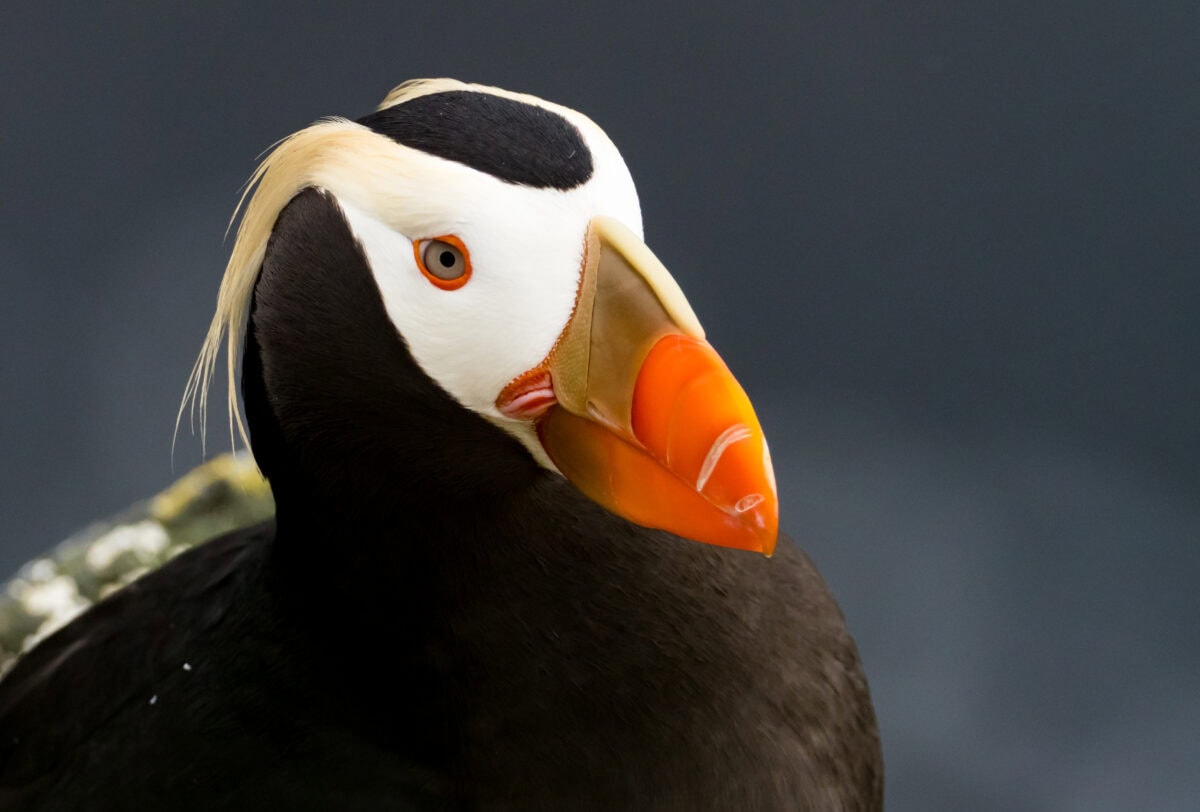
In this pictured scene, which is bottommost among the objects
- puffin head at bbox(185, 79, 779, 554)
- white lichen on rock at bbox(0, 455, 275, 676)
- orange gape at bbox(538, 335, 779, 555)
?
white lichen on rock at bbox(0, 455, 275, 676)

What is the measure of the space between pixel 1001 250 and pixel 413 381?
1.02m

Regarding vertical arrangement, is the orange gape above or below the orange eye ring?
below

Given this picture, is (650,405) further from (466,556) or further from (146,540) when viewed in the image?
(146,540)

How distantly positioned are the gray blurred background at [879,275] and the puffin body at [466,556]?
0.62m

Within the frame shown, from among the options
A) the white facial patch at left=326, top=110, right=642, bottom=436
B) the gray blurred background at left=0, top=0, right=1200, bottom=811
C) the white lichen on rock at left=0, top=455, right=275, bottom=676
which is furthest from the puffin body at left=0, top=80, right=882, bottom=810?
the gray blurred background at left=0, top=0, right=1200, bottom=811

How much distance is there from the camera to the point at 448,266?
66 cm

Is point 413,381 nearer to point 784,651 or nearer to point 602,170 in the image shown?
point 602,170

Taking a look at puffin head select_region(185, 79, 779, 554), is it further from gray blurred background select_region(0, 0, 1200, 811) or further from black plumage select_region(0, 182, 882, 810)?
gray blurred background select_region(0, 0, 1200, 811)

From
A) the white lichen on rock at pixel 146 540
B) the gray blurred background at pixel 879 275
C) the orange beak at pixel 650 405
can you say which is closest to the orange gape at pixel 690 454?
the orange beak at pixel 650 405

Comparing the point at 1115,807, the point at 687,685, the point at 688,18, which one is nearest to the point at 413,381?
the point at 687,685

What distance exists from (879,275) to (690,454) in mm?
990

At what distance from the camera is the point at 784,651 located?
90 centimetres

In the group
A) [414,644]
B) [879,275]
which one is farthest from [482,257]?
[879,275]

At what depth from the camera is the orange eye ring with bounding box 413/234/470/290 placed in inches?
25.6
